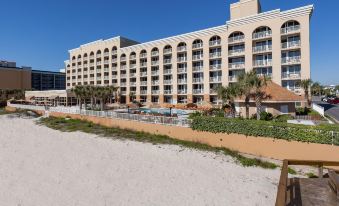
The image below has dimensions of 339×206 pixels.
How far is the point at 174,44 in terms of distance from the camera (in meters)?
61.2

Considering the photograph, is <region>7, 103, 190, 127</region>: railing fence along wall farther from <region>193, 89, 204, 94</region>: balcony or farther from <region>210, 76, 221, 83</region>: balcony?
<region>210, 76, 221, 83</region>: balcony

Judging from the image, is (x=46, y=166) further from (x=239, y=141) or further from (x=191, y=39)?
(x=191, y=39)

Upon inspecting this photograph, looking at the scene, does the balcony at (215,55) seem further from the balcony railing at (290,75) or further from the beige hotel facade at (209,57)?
the balcony railing at (290,75)

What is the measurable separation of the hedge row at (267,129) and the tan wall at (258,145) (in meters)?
0.42

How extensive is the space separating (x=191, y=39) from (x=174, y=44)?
5.32m

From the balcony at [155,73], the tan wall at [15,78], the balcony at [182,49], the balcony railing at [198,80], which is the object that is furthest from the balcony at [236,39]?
the tan wall at [15,78]

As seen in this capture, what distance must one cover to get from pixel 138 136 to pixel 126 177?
12.3 m

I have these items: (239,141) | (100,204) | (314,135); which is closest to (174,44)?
(239,141)

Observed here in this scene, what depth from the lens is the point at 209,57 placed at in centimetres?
5600

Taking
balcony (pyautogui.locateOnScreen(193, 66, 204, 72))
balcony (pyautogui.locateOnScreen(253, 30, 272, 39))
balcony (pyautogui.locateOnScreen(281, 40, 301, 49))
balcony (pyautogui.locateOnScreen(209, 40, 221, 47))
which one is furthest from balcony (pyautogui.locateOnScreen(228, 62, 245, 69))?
balcony (pyautogui.locateOnScreen(281, 40, 301, 49))

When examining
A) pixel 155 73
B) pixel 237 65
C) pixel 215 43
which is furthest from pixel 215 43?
pixel 155 73

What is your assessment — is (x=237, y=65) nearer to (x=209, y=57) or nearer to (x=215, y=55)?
(x=215, y=55)

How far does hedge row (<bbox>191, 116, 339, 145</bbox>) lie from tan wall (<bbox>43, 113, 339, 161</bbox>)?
0.42m

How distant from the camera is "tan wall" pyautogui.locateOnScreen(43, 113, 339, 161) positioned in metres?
17.2
